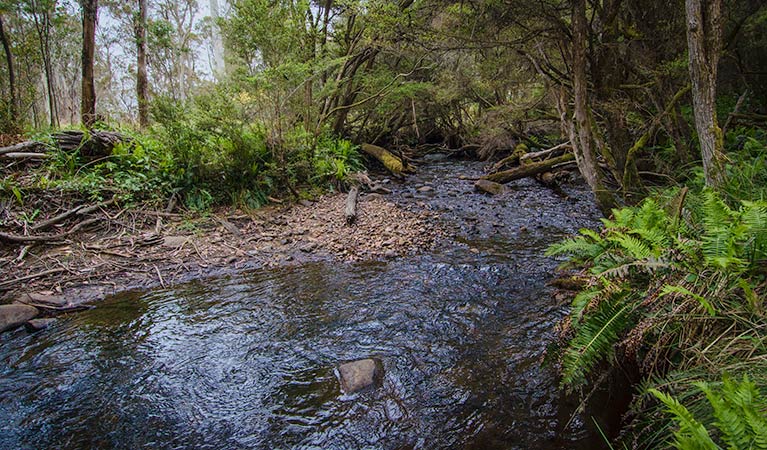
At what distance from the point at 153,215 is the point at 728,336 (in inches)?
313

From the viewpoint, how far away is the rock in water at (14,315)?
13.8ft

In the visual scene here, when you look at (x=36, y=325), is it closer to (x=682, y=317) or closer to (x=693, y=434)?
(x=693, y=434)

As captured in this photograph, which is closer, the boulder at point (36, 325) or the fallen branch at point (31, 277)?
the boulder at point (36, 325)

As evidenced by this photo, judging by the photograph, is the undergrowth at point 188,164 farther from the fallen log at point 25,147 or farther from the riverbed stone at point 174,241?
the riverbed stone at point 174,241

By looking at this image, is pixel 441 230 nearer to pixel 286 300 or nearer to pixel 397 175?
pixel 286 300

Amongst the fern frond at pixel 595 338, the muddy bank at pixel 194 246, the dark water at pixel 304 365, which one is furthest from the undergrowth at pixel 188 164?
the fern frond at pixel 595 338

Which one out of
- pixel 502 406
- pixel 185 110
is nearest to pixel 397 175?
pixel 185 110

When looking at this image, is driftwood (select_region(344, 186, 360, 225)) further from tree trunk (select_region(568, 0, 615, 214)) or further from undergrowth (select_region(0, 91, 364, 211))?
tree trunk (select_region(568, 0, 615, 214))

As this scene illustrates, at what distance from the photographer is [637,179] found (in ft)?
18.8

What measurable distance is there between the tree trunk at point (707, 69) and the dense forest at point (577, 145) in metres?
0.02

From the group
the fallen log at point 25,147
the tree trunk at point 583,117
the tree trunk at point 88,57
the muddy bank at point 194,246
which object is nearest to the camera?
the tree trunk at point 583,117

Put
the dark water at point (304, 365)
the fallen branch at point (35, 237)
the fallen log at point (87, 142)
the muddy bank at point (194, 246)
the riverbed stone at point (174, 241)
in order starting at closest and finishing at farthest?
the dark water at point (304, 365) < the muddy bank at point (194, 246) < the fallen branch at point (35, 237) < the riverbed stone at point (174, 241) < the fallen log at point (87, 142)

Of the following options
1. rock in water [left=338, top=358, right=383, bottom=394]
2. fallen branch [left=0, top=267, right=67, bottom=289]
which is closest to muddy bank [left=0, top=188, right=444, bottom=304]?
fallen branch [left=0, top=267, right=67, bottom=289]

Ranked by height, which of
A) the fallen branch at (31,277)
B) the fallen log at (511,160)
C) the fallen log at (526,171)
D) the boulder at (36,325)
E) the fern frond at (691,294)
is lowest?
the boulder at (36,325)
